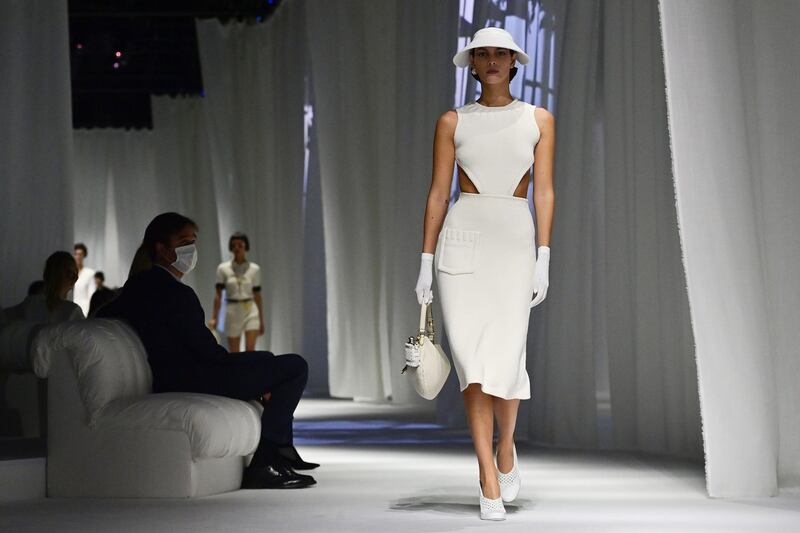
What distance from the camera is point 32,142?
31.9ft

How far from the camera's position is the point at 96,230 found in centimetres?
2553

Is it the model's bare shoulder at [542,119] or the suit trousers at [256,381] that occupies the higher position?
the model's bare shoulder at [542,119]

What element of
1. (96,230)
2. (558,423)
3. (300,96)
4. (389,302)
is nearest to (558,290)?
(558,423)

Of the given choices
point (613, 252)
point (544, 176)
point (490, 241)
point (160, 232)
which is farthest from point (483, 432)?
point (613, 252)

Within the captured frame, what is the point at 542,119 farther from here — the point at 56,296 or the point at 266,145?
the point at 266,145

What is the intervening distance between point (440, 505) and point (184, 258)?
5.17 ft

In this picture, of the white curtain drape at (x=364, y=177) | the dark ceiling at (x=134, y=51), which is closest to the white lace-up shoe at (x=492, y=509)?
the white curtain drape at (x=364, y=177)

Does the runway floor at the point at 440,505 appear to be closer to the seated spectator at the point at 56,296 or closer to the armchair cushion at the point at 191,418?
the armchair cushion at the point at 191,418

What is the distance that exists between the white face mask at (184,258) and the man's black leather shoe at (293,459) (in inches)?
34.5

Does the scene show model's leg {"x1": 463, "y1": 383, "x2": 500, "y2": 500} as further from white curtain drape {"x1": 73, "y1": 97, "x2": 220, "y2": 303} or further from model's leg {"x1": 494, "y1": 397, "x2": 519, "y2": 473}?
white curtain drape {"x1": 73, "y1": 97, "x2": 220, "y2": 303}

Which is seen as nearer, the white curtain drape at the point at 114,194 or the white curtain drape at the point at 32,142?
the white curtain drape at the point at 32,142

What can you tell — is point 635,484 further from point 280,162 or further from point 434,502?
point 280,162

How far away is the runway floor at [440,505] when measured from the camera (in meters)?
4.59

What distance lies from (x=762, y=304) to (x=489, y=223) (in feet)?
4.08
